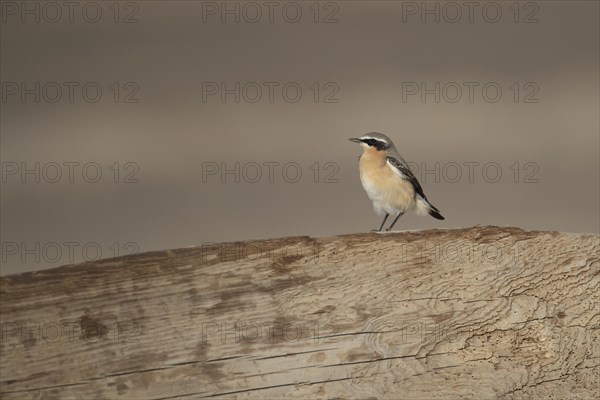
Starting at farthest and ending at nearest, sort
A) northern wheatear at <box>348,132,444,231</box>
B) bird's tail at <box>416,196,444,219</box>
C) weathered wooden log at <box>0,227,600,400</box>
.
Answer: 1. bird's tail at <box>416,196,444,219</box>
2. northern wheatear at <box>348,132,444,231</box>
3. weathered wooden log at <box>0,227,600,400</box>

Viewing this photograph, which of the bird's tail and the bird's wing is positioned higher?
the bird's wing

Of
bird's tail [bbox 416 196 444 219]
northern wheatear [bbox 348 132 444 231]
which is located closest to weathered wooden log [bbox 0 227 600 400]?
northern wheatear [bbox 348 132 444 231]

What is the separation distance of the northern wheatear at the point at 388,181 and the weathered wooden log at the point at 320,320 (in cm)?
286

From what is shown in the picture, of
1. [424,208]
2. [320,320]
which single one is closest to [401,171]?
[424,208]

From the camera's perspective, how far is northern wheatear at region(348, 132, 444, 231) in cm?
499

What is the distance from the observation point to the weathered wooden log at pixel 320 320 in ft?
5.94

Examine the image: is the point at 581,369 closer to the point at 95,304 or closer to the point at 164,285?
the point at 164,285

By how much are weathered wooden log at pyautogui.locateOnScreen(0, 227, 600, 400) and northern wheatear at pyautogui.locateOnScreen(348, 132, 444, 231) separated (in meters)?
2.86

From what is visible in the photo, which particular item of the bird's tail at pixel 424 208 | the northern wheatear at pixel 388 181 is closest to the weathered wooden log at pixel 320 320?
the northern wheatear at pixel 388 181

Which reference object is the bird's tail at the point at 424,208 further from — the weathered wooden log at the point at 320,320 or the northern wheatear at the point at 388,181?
the weathered wooden log at the point at 320,320

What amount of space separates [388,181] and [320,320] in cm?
310

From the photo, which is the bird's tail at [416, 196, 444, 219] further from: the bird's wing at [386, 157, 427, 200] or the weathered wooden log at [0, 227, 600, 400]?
the weathered wooden log at [0, 227, 600, 400]

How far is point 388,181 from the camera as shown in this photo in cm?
498

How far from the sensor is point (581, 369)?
206 cm
